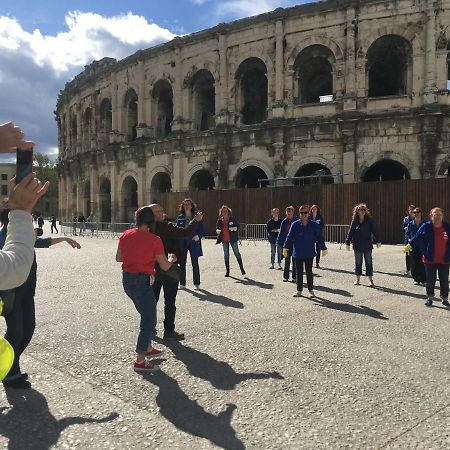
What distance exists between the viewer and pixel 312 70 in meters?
24.9

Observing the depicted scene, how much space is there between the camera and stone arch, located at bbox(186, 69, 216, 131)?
26.6m

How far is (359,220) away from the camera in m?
9.70

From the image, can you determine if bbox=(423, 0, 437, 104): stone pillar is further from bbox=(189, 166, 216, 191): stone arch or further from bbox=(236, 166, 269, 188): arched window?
bbox=(189, 166, 216, 191): stone arch

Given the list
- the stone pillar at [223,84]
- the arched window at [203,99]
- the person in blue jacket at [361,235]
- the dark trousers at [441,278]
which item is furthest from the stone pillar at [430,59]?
the dark trousers at [441,278]

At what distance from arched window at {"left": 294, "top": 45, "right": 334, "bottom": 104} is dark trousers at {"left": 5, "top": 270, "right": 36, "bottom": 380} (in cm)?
2104

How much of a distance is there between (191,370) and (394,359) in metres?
2.18

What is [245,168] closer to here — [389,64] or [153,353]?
[389,64]

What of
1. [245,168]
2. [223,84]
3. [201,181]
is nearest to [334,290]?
[245,168]

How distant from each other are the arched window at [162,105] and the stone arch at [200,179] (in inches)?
152

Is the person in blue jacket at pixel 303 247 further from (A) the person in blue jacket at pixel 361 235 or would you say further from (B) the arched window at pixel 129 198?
(B) the arched window at pixel 129 198

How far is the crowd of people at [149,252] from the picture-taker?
2240 mm

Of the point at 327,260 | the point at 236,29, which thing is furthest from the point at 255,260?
the point at 236,29

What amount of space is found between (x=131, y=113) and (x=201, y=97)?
6.18m

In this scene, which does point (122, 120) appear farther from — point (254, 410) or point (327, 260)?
point (254, 410)
